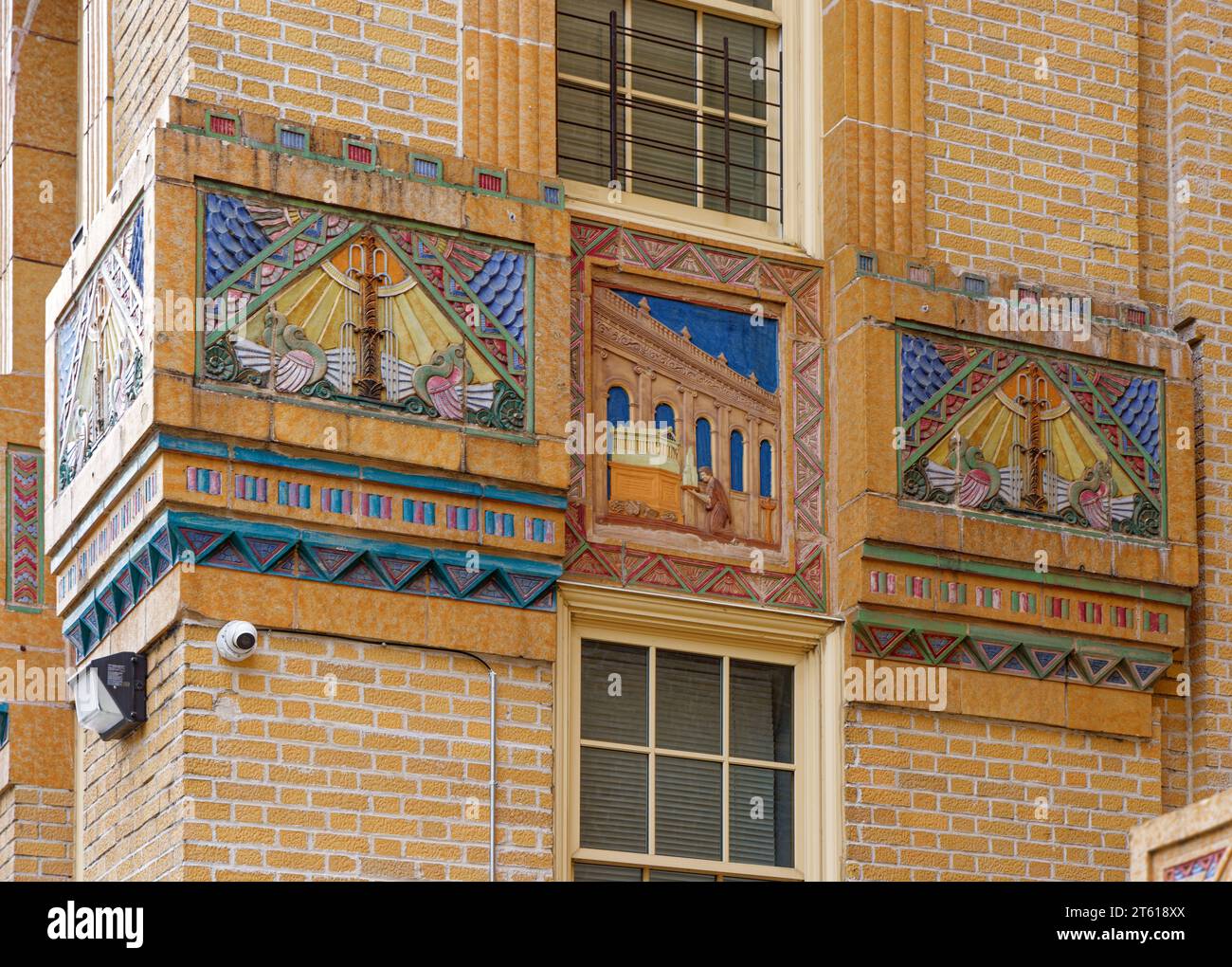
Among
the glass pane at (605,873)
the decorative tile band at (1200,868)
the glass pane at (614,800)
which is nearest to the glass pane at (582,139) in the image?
the glass pane at (614,800)

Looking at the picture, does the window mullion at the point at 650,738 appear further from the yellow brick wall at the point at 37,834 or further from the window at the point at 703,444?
the yellow brick wall at the point at 37,834

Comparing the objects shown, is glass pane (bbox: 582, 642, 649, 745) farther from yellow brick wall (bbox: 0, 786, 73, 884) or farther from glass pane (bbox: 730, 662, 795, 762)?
yellow brick wall (bbox: 0, 786, 73, 884)

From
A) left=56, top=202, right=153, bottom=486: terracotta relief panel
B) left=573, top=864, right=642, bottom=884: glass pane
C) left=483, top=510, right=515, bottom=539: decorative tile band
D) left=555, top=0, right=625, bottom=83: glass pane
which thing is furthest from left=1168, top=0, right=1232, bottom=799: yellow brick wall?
left=56, top=202, right=153, bottom=486: terracotta relief panel

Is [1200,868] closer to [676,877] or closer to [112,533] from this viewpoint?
[676,877]

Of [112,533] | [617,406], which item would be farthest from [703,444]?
[112,533]

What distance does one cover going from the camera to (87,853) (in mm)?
15656

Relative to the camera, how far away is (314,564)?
1471 cm

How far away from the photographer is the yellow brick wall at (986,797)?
15.8 metres

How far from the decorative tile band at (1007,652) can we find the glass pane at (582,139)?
3026mm

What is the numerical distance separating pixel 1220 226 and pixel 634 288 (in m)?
4.10

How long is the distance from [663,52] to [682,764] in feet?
14.2

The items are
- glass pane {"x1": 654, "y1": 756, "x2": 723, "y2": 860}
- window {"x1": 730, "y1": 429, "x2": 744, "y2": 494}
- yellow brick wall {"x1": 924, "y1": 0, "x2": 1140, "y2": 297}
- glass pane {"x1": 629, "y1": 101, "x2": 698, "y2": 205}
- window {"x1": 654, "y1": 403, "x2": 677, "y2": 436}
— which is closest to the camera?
glass pane {"x1": 654, "y1": 756, "x2": 723, "y2": 860}

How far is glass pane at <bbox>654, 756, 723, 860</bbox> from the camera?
609 inches
